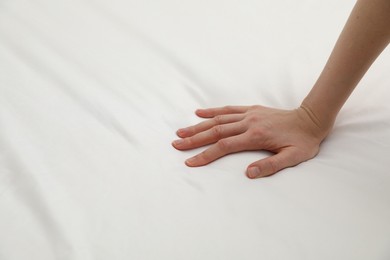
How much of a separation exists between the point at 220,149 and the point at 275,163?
3.9 inches

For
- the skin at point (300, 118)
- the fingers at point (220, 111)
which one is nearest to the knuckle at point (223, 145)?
the skin at point (300, 118)

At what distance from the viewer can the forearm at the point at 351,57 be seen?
27.7 inches

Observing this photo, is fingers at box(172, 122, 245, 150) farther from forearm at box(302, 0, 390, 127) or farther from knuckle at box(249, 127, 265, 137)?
forearm at box(302, 0, 390, 127)

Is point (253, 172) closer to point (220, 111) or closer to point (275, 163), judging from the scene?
point (275, 163)

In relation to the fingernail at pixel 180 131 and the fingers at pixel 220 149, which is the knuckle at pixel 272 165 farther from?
the fingernail at pixel 180 131

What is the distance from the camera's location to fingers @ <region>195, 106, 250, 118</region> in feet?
2.64

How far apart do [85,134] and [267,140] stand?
333mm

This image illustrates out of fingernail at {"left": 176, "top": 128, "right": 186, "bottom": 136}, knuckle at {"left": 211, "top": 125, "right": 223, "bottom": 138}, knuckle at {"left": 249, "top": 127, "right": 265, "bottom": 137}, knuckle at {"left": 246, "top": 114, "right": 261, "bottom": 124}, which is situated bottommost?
knuckle at {"left": 249, "top": 127, "right": 265, "bottom": 137}

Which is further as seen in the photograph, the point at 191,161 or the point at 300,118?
the point at 300,118

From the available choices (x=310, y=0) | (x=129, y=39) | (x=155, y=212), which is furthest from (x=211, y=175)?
(x=310, y=0)

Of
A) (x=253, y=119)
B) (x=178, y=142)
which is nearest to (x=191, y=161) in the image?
(x=178, y=142)

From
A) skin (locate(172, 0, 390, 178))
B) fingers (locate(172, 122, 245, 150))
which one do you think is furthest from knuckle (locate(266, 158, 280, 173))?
fingers (locate(172, 122, 245, 150))

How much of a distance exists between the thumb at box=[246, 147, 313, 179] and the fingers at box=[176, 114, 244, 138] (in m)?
0.12

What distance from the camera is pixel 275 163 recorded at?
68cm
